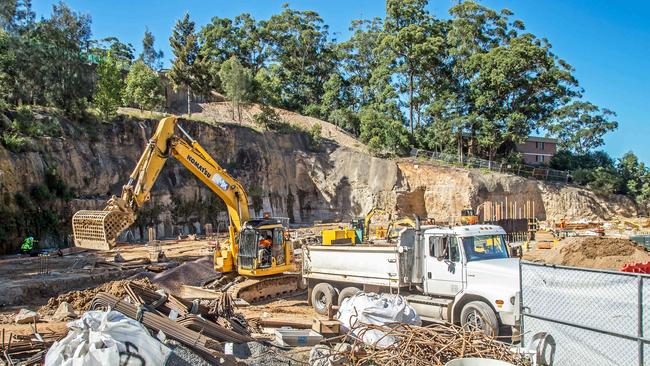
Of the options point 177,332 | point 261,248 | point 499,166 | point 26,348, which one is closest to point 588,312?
point 177,332

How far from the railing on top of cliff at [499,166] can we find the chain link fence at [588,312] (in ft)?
122

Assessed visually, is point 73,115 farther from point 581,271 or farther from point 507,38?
point 507,38

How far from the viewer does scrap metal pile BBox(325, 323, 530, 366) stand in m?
7.19

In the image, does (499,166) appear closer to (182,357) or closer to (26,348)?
(182,357)

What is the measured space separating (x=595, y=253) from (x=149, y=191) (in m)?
13.4

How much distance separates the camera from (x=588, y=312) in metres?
6.91

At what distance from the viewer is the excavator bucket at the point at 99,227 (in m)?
12.1

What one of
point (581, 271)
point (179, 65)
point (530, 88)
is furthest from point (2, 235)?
point (530, 88)

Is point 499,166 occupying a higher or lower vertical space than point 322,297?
higher

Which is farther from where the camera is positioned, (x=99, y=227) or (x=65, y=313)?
(x=99, y=227)

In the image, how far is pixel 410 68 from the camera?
162 feet

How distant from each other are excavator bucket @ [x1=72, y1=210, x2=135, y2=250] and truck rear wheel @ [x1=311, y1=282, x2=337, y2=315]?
4.94m

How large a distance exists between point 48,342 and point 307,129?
1646 inches

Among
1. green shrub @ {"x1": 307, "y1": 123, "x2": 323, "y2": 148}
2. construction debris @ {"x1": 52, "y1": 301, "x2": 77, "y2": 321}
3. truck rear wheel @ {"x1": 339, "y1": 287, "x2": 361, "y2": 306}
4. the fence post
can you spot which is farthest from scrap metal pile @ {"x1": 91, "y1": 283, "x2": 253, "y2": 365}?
green shrub @ {"x1": 307, "y1": 123, "x2": 323, "y2": 148}
